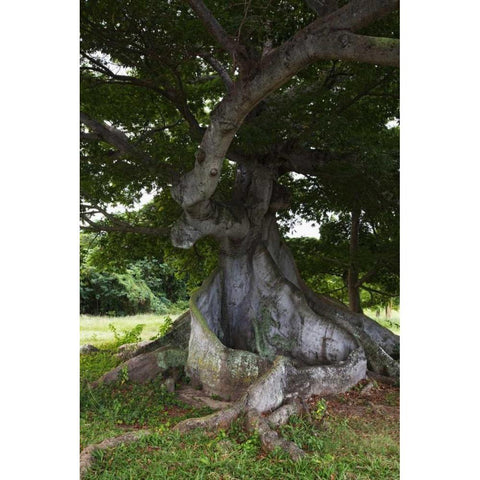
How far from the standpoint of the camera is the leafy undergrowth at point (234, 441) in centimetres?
368

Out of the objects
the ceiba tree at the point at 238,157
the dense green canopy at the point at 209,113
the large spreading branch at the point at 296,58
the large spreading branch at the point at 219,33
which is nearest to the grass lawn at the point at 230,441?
the ceiba tree at the point at 238,157

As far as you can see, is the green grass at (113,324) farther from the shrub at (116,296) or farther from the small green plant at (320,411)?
the small green plant at (320,411)

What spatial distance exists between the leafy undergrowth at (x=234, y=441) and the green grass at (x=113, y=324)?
7176 mm

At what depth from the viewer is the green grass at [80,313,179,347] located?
13039 millimetres

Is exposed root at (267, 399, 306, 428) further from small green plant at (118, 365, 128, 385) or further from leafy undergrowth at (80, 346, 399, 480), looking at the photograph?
small green plant at (118, 365, 128, 385)

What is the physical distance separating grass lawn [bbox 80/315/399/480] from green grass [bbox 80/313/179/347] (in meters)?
7.14

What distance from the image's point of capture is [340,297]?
11719mm

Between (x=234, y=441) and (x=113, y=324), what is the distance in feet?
36.3

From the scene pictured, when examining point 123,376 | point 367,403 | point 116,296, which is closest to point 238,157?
point 123,376

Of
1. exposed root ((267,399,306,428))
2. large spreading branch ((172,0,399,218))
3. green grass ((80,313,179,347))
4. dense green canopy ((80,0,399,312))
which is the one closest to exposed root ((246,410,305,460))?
exposed root ((267,399,306,428))

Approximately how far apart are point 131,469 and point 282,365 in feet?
6.36
